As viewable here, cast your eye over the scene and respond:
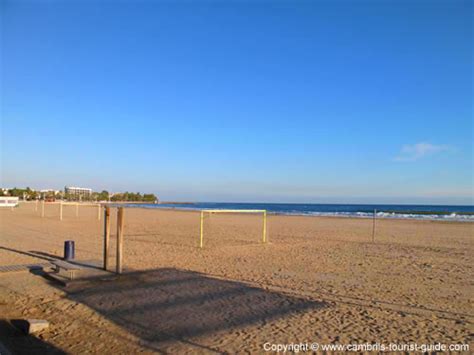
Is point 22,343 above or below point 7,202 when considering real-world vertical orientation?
below

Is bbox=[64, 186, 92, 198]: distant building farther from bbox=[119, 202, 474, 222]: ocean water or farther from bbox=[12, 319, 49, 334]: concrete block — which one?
bbox=[12, 319, 49, 334]: concrete block

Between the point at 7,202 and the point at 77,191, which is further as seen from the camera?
the point at 77,191

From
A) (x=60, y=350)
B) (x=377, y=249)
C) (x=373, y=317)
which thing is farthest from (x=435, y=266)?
(x=60, y=350)

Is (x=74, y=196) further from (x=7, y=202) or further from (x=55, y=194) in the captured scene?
(x=7, y=202)

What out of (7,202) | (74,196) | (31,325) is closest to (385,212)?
(7,202)

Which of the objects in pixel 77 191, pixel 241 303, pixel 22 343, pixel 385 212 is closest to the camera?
pixel 22 343

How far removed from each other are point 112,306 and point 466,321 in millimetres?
5286

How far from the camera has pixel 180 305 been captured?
656 cm

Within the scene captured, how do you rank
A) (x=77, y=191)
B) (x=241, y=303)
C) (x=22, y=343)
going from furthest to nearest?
1. (x=77, y=191)
2. (x=241, y=303)
3. (x=22, y=343)

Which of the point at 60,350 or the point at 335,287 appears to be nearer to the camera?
the point at 60,350

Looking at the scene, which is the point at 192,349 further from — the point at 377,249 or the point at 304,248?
the point at 377,249

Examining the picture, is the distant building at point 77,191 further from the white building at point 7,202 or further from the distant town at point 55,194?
the white building at point 7,202

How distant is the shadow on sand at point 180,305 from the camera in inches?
213

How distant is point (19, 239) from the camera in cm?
1598
